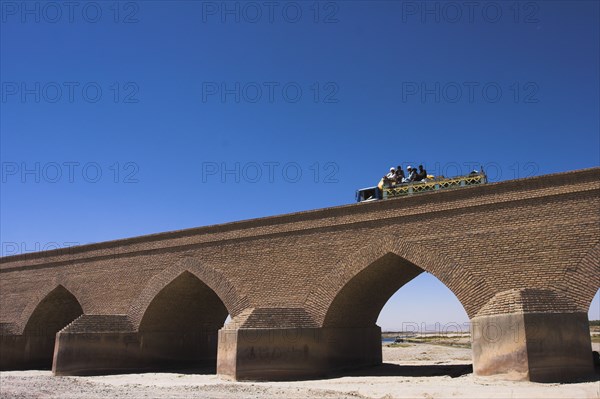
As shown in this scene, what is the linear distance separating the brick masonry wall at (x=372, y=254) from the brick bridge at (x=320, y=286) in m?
0.03

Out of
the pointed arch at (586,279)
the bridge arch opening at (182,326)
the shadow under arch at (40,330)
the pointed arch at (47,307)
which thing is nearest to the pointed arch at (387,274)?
the pointed arch at (586,279)

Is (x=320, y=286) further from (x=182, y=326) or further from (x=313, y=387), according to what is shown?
(x=182, y=326)

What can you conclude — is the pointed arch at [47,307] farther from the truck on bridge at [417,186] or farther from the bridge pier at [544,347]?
the bridge pier at [544,347]

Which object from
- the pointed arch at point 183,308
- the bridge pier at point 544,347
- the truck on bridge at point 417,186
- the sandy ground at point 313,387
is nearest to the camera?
the sandy ground at point 313,387

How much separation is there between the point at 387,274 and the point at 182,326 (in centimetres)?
810

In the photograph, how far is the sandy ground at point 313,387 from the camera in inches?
384

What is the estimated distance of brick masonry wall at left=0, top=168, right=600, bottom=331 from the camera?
1112 centimetres

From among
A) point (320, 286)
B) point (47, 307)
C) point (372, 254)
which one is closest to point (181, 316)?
point (47, 307)

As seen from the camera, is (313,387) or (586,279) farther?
(313,387)

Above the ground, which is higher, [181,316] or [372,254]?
[372,254]

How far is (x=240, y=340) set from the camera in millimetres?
13461

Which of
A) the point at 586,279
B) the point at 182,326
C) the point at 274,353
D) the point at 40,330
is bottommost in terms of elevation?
the point at 274,353

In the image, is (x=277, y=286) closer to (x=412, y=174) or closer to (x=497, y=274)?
(x=412, y=174)

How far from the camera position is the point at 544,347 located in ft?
34.3
